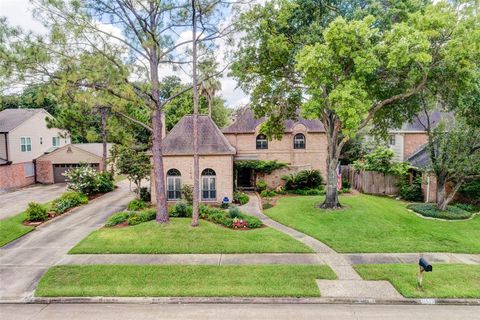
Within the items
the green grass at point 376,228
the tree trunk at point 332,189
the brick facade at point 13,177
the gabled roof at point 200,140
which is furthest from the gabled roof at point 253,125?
the brick facade at point 13,177

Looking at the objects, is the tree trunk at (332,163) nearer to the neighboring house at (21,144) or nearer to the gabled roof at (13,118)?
the neighboring house at (21,144)

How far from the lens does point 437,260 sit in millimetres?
12445

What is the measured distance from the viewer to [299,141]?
28.7 m

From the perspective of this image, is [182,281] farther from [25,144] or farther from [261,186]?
[25,144]

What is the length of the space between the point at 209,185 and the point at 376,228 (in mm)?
10839

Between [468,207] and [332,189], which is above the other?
[332,189]

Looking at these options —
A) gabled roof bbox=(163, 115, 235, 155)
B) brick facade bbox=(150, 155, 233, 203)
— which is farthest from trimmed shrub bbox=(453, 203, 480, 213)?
gabled roof bbox=(163, 115, 235, 155)

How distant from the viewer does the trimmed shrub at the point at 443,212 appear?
17781 millimetres

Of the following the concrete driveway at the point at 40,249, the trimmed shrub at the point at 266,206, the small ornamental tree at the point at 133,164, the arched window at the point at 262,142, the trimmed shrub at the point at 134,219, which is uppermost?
the arched window at the point at 262,142

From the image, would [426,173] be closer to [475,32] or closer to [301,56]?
[475,32]

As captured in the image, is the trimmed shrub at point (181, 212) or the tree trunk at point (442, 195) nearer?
the trimmed shrub at point (181, 212)

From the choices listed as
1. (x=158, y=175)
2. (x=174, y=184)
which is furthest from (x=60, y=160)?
(x=158, y=175)

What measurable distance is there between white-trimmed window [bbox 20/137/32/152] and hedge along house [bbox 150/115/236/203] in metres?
17.9

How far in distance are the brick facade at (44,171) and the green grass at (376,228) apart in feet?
79.6
